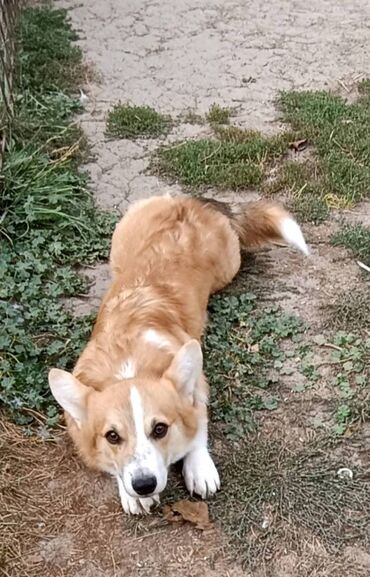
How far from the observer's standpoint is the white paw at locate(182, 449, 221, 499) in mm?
3723

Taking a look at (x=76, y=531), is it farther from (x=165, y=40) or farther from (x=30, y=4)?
(x=30, y=4)

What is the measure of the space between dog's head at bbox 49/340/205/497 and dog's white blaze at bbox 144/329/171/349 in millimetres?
246

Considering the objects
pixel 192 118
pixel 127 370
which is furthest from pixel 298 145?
pixel 127 370

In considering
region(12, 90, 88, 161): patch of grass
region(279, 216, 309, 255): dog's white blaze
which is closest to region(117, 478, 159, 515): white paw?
region(279, 216, 309, 255): dog's white blaze

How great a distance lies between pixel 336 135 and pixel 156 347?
292cm

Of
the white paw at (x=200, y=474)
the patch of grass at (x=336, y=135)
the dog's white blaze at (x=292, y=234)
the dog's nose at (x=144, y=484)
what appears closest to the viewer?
the dog's nose at (x=144, y=484)

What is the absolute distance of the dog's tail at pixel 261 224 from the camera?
194 inches

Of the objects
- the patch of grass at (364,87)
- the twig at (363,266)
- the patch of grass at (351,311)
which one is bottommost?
the patch of grass at (364,87)

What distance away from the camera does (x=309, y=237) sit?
Answer: 532 cm

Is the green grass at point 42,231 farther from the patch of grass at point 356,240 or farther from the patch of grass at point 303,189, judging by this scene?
the patch of grass at point 356,240

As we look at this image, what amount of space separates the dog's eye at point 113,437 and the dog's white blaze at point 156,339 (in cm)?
54

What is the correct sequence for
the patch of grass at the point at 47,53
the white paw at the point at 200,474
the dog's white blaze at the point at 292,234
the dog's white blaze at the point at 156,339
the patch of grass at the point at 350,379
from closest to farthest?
1. the white paw at the point at 200,474
2. the dog's white blaze at the point at 156,339
3. the patch of grass at the point at 350,379
4. the dog's white blaze at the point at 292,234
5. the patch of grass at the point at 47,53

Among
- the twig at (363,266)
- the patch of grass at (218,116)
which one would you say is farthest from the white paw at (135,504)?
the patch of grass at (218,116)

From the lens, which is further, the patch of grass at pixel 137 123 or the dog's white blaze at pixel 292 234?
the patch of grass at pixel 137 123
